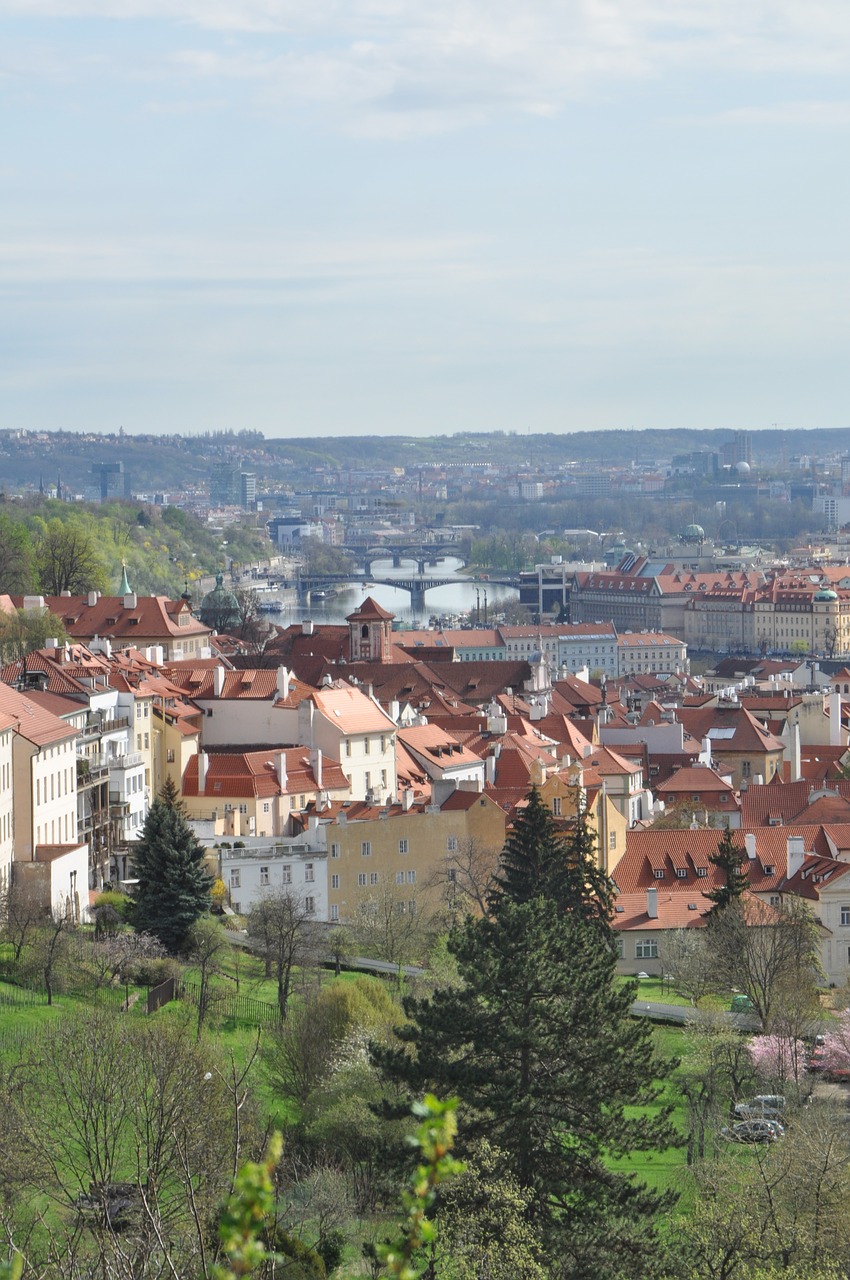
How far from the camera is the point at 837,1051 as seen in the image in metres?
28.2

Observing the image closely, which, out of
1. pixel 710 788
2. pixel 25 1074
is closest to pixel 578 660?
pixel 710 788

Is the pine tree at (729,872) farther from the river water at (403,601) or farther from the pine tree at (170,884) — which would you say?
the river water at (403,601)

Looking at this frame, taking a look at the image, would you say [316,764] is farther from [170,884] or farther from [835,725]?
[835,725]

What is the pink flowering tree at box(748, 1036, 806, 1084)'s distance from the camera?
88.0 feet

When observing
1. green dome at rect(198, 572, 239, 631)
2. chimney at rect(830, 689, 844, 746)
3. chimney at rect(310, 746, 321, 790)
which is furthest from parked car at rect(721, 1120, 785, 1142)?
green dome at rect(198, 572, 239, 631)

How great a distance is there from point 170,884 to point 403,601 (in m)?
147

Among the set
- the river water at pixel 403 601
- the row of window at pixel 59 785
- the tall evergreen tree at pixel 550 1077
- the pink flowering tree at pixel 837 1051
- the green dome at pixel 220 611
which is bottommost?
the pink flowering tree at pixel 837 1051

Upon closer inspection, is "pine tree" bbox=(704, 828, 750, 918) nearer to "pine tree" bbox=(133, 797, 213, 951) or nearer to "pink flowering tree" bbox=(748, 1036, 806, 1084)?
"pink flowering tree" bbox=(748, 1036, 806, 1084)

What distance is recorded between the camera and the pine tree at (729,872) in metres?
35.2

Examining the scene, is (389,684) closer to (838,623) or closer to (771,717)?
(771,717)

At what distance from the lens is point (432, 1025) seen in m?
20.4

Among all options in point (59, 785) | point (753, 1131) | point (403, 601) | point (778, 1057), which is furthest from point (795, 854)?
point (403, 601)

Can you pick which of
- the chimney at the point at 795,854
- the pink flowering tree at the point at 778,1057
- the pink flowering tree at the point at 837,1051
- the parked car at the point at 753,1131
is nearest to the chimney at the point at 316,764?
the chimney at the point at 795,854

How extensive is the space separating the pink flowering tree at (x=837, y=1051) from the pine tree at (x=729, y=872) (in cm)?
616
